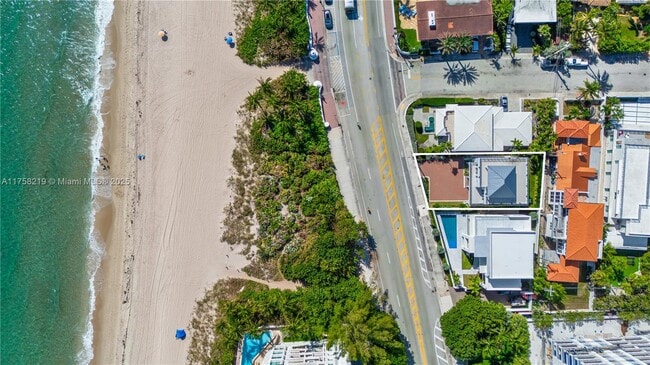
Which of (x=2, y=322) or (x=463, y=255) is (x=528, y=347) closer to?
(x=463, y=255)

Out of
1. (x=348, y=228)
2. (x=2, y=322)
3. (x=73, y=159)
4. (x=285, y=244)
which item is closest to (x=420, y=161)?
A: (x=348, y=228)

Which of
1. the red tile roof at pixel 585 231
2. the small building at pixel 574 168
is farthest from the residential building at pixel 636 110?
the red tile roof at pixel 585 231

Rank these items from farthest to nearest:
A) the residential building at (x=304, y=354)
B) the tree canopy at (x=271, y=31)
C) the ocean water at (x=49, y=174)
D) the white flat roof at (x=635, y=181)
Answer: the ocean water at (x=49, y=174)
the tree canopy at (x=271, y=31)
the white flat roof at (x=635, y=181)
the residential building at (x=304, y=354)

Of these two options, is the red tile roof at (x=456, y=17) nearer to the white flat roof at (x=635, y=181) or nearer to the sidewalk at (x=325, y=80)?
the sidewalk at (x=325, y=80)

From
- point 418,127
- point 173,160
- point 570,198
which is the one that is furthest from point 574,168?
point 173,160

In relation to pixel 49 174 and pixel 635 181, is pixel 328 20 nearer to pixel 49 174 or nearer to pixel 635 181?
pixel 49 174

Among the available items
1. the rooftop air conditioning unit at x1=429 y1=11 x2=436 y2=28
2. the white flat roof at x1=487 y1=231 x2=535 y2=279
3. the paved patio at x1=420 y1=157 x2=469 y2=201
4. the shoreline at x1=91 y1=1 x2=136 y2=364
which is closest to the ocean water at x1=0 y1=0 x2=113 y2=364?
the shoreline at x1=91 y1=1 x2=136 y2=364

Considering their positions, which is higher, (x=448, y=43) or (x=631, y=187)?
(x=448, y=43)
